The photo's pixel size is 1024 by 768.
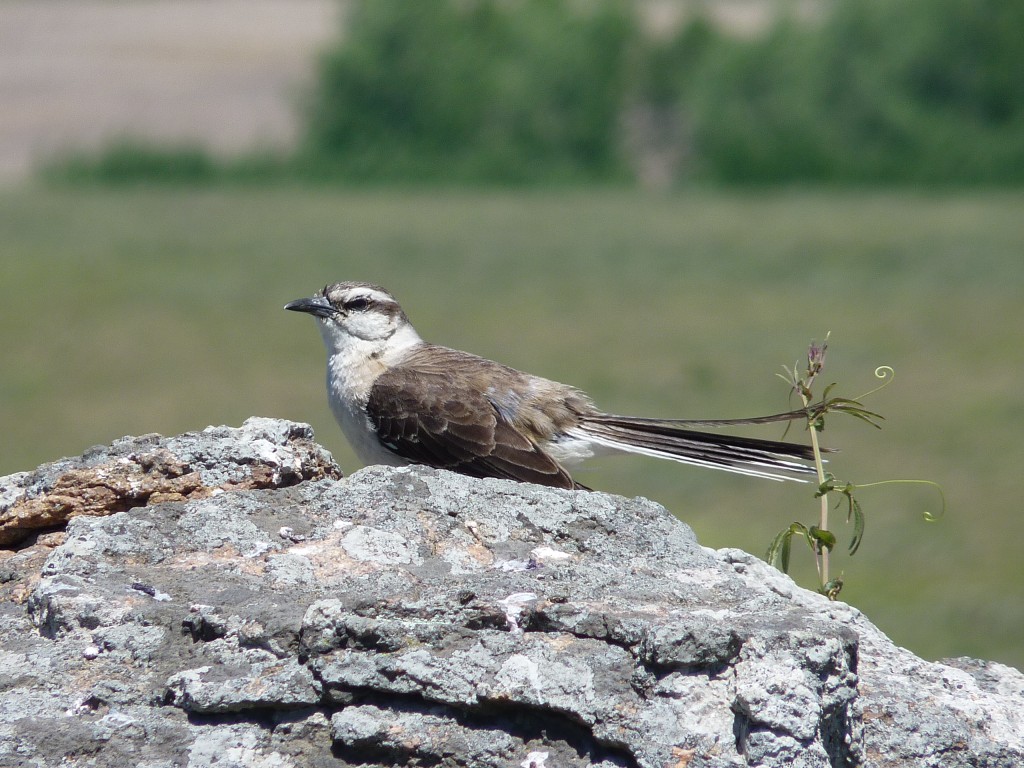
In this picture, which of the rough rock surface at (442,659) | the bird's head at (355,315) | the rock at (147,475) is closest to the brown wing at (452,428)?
the bird's head at (355,315)

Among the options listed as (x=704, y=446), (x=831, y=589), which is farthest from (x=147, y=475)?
(x=704, y=446)

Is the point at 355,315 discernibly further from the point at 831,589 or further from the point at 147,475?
the point at 831,589

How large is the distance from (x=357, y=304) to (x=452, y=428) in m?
0.94

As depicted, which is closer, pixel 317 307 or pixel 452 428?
pixel 452 428

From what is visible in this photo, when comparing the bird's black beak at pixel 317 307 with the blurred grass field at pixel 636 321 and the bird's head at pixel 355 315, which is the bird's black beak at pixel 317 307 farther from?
the blurred grass field at pixel 636 321

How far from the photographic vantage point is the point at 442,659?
2.98 meters

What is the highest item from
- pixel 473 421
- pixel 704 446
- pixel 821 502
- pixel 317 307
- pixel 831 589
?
pixel 317 307

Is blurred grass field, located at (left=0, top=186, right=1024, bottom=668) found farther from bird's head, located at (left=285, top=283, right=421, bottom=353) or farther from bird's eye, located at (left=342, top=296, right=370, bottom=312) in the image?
bird's eye, located at (left=342, top=296, right=370, bottom=312)

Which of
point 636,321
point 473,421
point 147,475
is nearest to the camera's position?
point 147,475

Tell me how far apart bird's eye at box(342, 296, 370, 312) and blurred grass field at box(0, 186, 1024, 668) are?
20.5 ft

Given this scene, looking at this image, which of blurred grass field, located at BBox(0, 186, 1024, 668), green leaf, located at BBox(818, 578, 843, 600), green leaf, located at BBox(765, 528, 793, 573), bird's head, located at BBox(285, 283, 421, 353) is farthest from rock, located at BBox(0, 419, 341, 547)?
blurred grass field, located at BBox(0, 186, 1024, 668)

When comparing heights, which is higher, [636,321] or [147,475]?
[636,321]

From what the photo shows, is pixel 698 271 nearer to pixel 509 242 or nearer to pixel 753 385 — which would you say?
pixel 509 242

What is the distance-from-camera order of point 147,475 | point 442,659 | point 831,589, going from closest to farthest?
1. point 442,659
2. point 831,589
3. point 147,475
